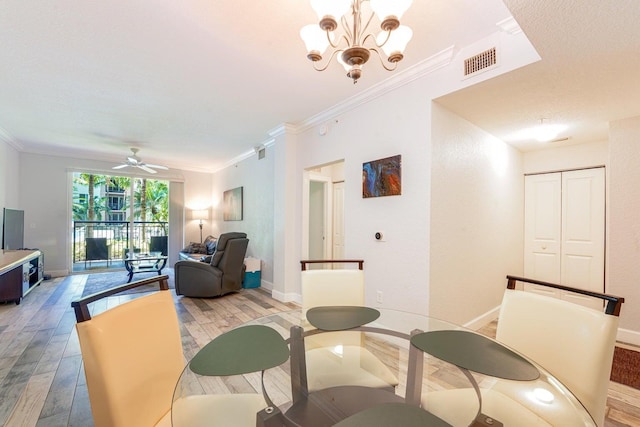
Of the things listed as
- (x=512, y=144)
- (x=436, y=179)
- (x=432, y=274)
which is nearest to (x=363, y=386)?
(x=432, y=274)

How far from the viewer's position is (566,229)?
12.3ft

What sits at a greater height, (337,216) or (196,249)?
(337,216)

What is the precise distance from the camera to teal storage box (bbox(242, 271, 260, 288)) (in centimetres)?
486

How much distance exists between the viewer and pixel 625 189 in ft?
9.37

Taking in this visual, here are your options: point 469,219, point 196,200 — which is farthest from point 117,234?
point 469,219

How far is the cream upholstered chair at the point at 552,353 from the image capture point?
1.06 m

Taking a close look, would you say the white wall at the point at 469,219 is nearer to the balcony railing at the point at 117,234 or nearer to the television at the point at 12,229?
the television at the point at 12,229

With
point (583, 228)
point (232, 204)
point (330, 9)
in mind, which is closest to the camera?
point (330, 9)

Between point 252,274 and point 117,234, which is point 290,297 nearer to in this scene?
point 252,274

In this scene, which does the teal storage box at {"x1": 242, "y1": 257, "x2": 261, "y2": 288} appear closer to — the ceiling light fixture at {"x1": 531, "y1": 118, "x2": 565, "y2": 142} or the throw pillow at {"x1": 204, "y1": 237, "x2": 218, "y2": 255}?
the throw pillow at {"x1": 204, "y1": 237, "x2": 218, "y2": 255}

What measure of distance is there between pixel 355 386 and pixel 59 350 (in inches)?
112

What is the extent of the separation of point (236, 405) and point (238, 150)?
502cm

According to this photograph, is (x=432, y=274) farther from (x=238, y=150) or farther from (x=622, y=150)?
(x=238, y=150)

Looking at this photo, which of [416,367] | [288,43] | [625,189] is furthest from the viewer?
[625,189]
